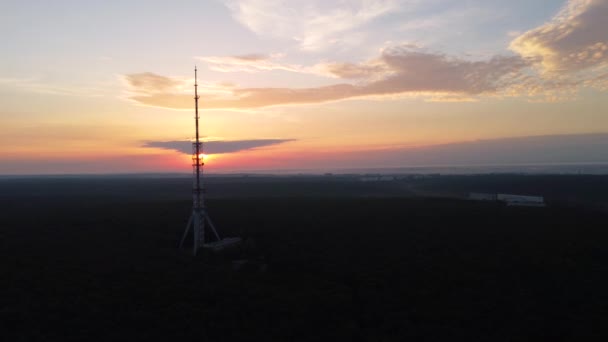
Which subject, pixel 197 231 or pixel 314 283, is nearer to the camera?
pixel 314 283

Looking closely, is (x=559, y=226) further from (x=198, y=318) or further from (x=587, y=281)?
(x=198, y=318)

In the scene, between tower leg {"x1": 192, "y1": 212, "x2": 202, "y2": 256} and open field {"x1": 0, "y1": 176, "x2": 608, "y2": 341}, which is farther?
tower leg {"x1": 192, "y1": 212, "x2": 202, "y2": 256}

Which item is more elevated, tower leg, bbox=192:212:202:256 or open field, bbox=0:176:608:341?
tower leg, bbox=192:212:202:256

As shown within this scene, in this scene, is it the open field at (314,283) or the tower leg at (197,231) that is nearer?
the open field at (314,283)

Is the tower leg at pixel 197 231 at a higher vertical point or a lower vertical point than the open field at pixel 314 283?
higher

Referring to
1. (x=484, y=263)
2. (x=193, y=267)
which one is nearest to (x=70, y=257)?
(x=193, y=267)

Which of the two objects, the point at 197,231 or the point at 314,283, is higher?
the point at 197,231

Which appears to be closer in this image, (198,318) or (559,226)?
(198,318)

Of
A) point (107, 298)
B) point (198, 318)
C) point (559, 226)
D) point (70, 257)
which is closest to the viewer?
point (198, 318)
